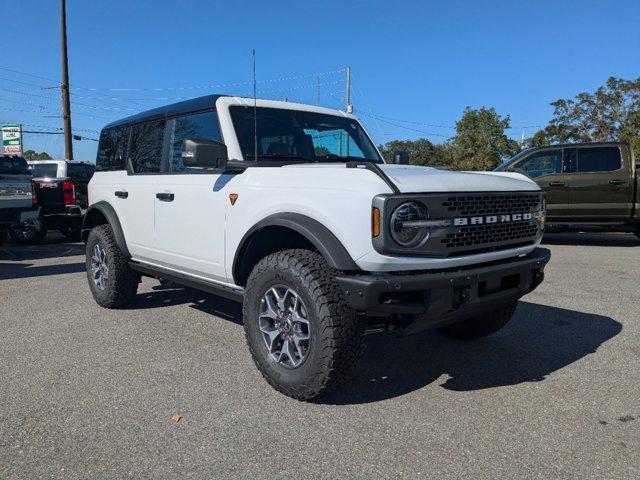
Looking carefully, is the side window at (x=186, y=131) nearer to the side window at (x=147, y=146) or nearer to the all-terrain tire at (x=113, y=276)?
the side window at (x=147, y=146)

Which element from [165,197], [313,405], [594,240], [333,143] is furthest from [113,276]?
[594,240]

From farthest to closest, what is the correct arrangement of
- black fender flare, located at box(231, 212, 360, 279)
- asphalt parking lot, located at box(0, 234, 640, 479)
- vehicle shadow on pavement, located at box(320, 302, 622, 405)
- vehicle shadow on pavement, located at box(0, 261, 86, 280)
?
vehicle shadow on pavement, located at box(0, 261, 86, 280) < vehicle shadow on pavement, located at box(320, 302, 622, 405) < black fender flare, located at box(231, 212, 360, 279) < asphalt parking lot, located at box(0, 234, 640, 479)

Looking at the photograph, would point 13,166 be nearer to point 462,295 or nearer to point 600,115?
point 462,295

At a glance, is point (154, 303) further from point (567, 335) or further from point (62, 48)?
point (62, 48)

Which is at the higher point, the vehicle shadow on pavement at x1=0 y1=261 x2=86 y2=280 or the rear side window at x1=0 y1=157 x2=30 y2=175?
the rear side window at x1=0 y1=157 x2=30 y2=175

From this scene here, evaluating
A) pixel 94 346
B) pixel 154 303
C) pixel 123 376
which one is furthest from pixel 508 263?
pixel 154 303

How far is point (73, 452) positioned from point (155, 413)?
1.69ft

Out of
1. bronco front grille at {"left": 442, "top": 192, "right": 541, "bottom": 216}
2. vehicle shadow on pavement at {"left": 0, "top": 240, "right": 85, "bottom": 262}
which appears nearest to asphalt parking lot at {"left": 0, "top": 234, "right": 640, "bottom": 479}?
bronco front grille at {"left": 442, "top": 192, "right": 541, "bottom": 216}

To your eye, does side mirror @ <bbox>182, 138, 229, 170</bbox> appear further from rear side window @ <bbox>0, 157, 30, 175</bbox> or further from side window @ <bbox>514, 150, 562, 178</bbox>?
side window @ <bbox>514, 150, 562, 178</bbox>

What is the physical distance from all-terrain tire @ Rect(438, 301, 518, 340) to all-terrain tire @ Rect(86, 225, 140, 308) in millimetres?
3089

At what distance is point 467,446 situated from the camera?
2705mm

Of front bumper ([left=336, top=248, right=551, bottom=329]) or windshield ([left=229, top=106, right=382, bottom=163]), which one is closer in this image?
front bumper ([left=336, top=248, right=551, bottom=329])

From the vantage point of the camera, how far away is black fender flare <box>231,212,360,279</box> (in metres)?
2.91

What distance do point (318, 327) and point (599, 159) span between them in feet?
31.2
